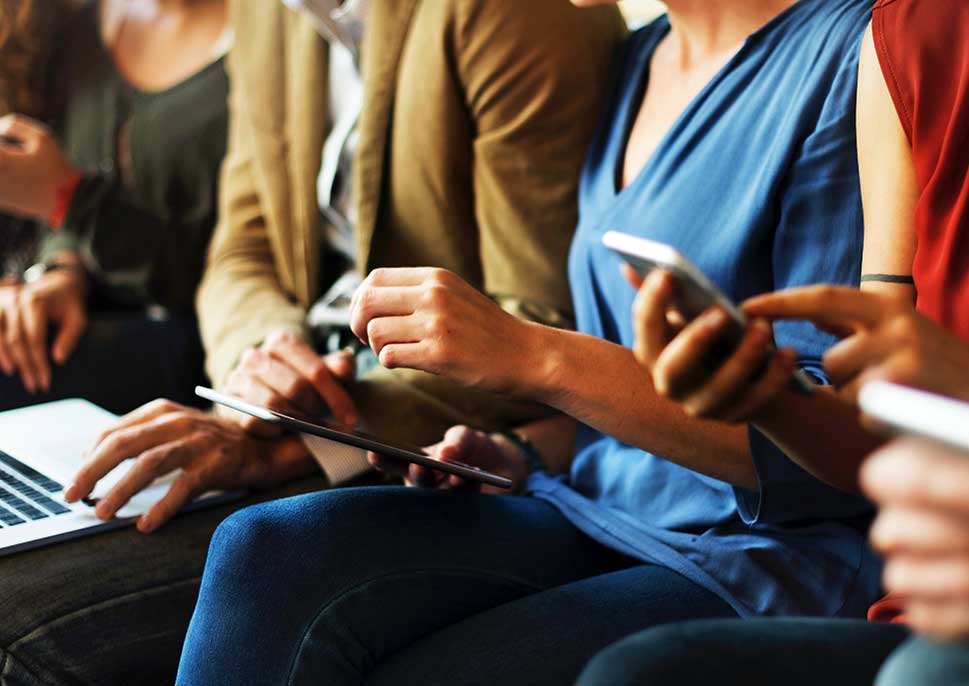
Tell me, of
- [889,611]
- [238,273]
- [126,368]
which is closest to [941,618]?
[889,611]

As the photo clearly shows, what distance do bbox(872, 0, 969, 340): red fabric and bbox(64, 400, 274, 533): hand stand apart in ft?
2.26

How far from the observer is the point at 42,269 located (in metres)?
1.70

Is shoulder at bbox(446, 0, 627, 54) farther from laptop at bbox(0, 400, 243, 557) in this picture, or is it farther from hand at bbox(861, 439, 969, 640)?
hand at bbox(861, 439, 969, 640)

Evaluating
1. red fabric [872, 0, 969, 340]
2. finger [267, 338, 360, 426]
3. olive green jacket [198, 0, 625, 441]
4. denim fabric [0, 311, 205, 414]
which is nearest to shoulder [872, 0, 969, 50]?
red fabric [872, 0, 969, 340]

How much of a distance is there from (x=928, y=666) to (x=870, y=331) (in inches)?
7.4

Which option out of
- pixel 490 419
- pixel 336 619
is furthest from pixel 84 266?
pixel 336 619

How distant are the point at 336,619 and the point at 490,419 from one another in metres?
0.42

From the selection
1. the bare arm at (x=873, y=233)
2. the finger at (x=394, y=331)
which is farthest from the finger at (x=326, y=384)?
the bare arm at (x=873, y=233)

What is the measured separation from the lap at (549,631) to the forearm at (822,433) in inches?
8.0

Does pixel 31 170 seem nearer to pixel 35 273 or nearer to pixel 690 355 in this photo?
pixel 35 273

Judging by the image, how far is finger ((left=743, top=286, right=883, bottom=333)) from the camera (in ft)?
2.06

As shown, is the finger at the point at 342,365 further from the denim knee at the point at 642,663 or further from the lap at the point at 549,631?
the denim knee at the point at 642,663

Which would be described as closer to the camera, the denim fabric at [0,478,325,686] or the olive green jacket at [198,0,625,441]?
the denim fabric at [0,478,325,686]

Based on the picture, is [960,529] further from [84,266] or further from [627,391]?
[84,266]
